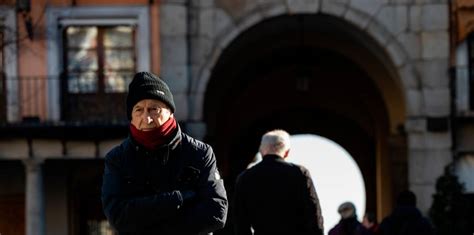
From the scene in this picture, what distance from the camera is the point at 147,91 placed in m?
7.14

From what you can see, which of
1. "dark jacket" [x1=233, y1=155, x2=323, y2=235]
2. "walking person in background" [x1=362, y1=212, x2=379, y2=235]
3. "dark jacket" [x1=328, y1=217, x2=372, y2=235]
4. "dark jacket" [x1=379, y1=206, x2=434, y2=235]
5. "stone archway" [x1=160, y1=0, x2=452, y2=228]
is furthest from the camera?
"stone archway" [x1=160, y1=0, x2=452, y2=228]

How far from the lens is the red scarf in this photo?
23.2 feet

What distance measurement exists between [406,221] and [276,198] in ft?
12.0

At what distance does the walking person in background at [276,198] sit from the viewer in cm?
1182

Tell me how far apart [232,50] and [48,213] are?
4342 millimetres

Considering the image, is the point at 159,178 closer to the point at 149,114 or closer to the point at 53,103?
the point at 149,114

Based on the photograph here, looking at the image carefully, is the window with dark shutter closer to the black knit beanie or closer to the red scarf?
the black knit beanie

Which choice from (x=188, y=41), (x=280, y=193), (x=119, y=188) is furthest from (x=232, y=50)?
(x=119, y=188)

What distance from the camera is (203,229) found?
7180 mm

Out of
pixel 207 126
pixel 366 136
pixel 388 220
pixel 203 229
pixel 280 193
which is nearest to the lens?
pixel 203 229

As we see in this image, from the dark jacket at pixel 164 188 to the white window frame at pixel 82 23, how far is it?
18.9 meters

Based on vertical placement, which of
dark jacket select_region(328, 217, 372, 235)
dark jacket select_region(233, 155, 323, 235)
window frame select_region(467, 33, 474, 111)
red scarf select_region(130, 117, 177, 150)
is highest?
window frame select_region(467, 33, 474, 111)

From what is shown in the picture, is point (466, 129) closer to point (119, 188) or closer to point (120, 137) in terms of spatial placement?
point (120, 137)

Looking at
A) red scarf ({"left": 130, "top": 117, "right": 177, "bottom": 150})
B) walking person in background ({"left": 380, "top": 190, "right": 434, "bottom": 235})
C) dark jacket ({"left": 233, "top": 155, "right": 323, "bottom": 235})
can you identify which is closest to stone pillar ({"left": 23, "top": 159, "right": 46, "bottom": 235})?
walking person in background ({"left": 380, "top": 190, "right": 434, "bottom": 235})
